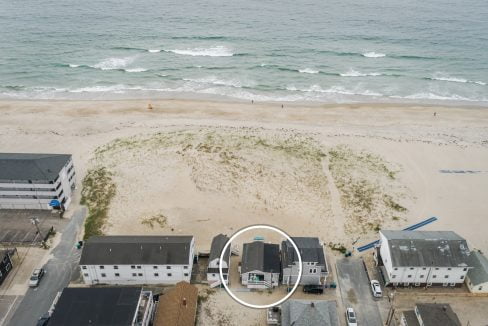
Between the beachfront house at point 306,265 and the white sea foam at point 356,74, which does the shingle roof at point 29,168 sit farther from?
the white sea foam at point 356,74

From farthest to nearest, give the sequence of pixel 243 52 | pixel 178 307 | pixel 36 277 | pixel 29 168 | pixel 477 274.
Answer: pixel 243 52, pixel 29 168, pixel 36 277, pixel 477 274, pixel 178 307

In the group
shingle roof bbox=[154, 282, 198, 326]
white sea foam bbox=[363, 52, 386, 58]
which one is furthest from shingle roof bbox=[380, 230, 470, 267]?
white sea foam bbox=[363, 52, 386, 58]

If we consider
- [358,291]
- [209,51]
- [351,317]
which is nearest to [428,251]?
[358,291]

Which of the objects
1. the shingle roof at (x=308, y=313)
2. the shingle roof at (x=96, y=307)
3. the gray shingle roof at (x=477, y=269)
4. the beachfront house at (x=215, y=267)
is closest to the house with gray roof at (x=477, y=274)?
the gray shingle roof at (x=477, y=269)

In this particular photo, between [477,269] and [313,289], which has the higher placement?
[477,269]

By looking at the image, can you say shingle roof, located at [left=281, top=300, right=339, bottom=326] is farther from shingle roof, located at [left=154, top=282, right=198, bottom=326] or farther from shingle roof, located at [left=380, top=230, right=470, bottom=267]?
shingle roof, located at [left=380, top=230, right=470, bottom=267]

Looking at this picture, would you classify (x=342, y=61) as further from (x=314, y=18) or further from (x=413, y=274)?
(x=413, y=274)

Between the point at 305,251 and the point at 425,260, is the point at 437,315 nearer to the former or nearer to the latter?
the point at 425,260
